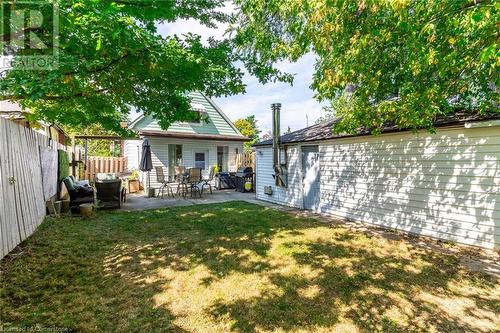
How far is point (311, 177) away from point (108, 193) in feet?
22.9

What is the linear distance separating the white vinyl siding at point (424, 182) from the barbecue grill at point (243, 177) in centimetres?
610

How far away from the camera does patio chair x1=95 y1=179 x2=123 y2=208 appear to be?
27.0ft

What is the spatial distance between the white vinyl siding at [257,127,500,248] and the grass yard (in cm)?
95

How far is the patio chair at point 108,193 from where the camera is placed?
324 inches

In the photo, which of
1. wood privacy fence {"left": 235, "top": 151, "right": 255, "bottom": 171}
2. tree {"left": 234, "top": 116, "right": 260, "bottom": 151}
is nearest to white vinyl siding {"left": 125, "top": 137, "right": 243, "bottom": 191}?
wood privacy fence {"left": 235, "top": 151, "right": 255, "bottom": 171}

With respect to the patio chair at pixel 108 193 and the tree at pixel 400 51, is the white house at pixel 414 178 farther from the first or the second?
the patio chair at pixel 108 193

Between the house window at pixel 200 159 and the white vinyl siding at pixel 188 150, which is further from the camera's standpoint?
the house window at pixel 200 159

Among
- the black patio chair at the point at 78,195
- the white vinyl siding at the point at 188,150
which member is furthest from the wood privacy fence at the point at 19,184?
the white vinyl siding at the point at 188,150

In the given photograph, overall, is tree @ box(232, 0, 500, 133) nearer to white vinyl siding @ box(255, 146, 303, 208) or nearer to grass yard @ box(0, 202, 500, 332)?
grass yard @ box(0, 202, 500, 332)

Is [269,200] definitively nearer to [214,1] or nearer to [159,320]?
[214,1]

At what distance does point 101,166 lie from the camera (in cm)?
1487

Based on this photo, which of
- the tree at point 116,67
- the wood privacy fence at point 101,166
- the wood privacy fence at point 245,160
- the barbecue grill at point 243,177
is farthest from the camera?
the wood privacy fence at point 245,160

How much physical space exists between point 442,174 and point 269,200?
628 cm

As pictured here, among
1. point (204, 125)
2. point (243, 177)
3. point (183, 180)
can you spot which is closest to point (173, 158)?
point (183, 180)
